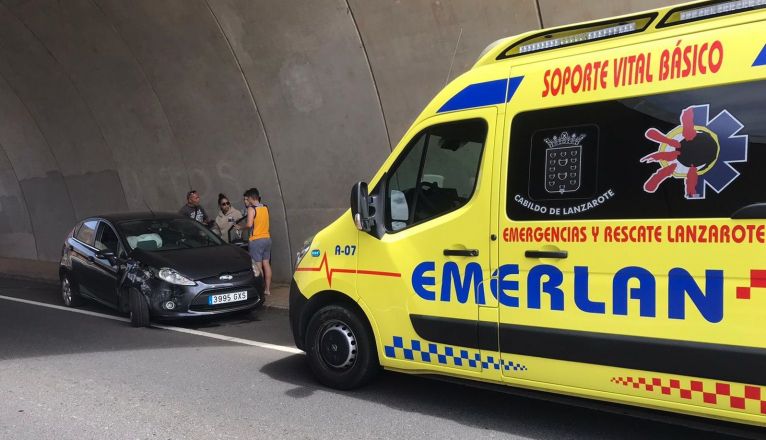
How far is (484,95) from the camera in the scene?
13.5ft

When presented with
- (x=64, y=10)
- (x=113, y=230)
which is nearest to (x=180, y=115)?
(x=64, y=10)

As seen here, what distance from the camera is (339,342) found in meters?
4.77

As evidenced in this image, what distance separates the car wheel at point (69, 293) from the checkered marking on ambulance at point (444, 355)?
21.2ft

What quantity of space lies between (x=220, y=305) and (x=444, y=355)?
13.6 ft

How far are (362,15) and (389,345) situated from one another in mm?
5794

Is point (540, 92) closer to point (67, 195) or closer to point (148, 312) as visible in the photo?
point (148, 312)

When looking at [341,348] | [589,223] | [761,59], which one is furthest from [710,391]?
[341,348]

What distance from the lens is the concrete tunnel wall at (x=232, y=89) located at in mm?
8492

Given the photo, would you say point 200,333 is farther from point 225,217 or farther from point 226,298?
point 225,217

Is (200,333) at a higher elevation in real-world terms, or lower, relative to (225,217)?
lower

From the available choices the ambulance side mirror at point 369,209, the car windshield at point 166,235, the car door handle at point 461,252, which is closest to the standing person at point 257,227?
the car windshield at point 166,235

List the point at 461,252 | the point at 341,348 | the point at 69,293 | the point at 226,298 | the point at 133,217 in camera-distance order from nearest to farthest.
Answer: the point at 461,252
the point at 341,348
the point at 226,298
the point at 133,217
the point at 69,293

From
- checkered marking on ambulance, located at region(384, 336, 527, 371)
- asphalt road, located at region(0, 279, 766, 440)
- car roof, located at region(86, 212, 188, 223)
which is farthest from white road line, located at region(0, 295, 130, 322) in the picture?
checkered marking on ambulance, located at region(384, 336, 527, 371)

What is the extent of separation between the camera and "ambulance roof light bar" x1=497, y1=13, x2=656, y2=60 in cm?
364
